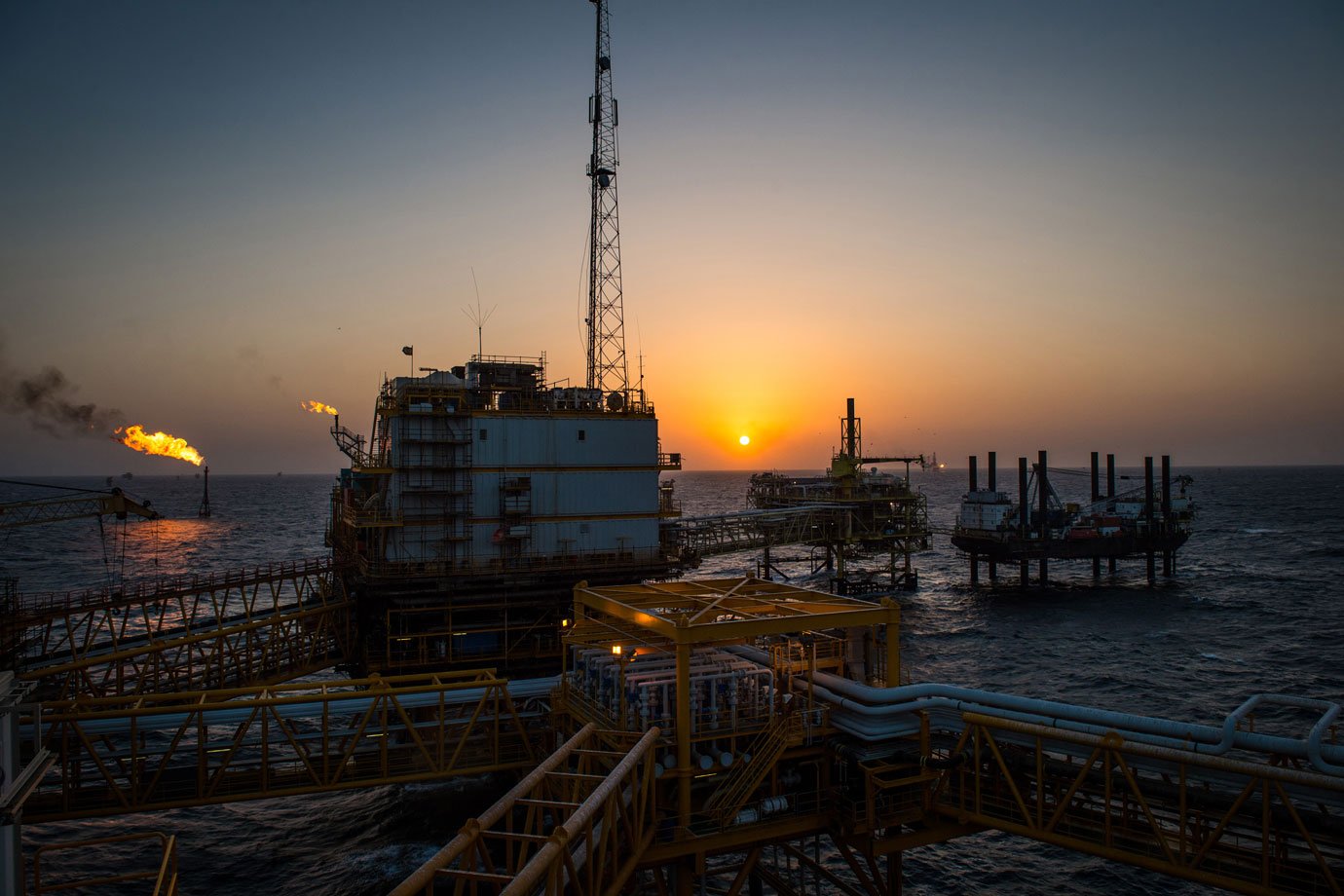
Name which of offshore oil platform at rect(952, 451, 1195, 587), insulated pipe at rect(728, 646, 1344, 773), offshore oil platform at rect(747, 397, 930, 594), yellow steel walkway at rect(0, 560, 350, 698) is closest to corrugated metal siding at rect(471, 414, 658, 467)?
yellow steel walkway at rect(0, 560, 350, 698)

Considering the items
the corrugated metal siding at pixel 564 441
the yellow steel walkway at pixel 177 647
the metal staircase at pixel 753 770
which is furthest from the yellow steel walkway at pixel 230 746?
the corrugated metal siding at pixel 564 441

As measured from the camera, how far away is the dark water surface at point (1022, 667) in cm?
3188

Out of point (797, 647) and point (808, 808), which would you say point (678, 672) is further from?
point (797, 647)

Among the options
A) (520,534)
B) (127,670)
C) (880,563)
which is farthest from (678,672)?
(880,563)

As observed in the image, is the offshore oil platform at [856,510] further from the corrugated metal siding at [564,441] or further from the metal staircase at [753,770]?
the metal staircase at [753,770]

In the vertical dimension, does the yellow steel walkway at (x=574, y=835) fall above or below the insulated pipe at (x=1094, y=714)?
below

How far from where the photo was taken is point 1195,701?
47094mm

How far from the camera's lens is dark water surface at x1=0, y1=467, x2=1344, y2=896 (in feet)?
105

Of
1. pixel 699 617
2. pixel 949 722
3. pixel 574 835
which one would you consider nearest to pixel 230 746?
pixel 699 617

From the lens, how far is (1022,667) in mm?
56062

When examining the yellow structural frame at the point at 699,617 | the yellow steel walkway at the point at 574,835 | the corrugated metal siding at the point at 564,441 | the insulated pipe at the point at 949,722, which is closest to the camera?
the yellow steel walkway at the point at 574,835

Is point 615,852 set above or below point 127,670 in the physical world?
above

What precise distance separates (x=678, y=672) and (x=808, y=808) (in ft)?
18.2

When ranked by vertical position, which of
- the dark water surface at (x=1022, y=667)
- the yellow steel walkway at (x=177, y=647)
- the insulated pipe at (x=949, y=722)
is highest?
the insulated pipe at (x=949, y=722)
